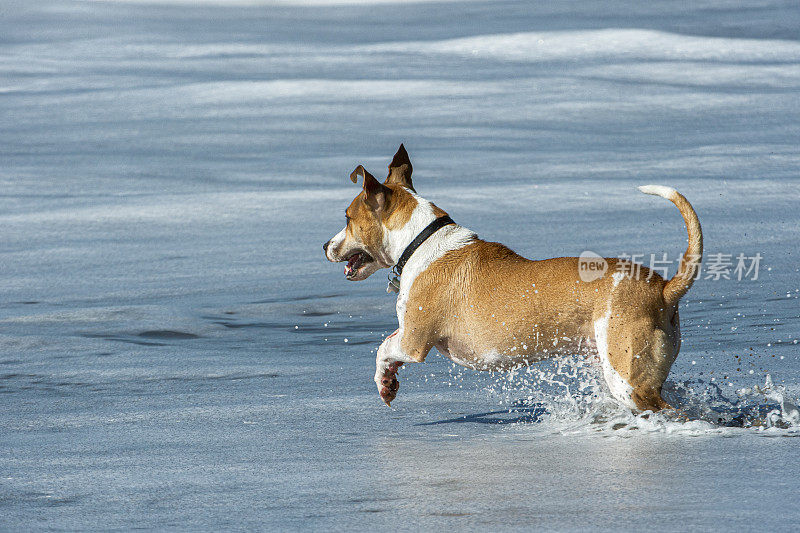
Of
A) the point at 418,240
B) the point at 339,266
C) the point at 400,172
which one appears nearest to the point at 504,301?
the point at 418,240

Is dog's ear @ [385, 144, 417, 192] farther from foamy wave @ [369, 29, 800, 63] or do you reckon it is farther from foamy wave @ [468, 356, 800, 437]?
foamy wave @ [369, 29, 800, 63]

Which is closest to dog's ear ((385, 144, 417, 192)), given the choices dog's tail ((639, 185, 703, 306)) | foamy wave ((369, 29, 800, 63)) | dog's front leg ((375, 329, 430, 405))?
dog's front leg ((375, 329, 430, 405))

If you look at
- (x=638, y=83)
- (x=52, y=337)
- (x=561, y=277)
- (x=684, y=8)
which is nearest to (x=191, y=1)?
(x=684, y=8)

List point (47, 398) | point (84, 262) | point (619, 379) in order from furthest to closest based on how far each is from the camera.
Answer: point (84, 262), point (47, 398), point (619, 379)

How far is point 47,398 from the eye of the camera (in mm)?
5645

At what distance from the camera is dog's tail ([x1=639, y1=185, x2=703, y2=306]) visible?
4742mm

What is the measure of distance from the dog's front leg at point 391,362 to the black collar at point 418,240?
0.35m

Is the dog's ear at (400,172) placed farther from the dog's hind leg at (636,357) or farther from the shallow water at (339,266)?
the dog's hind leg at (636,357)

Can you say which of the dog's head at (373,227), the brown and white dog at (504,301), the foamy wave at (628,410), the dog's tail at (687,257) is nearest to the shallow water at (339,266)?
the foamy wave at (628,410)

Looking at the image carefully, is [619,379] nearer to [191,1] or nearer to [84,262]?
[84,262]

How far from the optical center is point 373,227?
223 inches

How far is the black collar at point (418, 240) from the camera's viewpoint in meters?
5.54

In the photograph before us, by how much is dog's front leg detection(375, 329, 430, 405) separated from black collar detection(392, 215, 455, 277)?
1.16 feet

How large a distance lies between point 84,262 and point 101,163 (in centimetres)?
403
